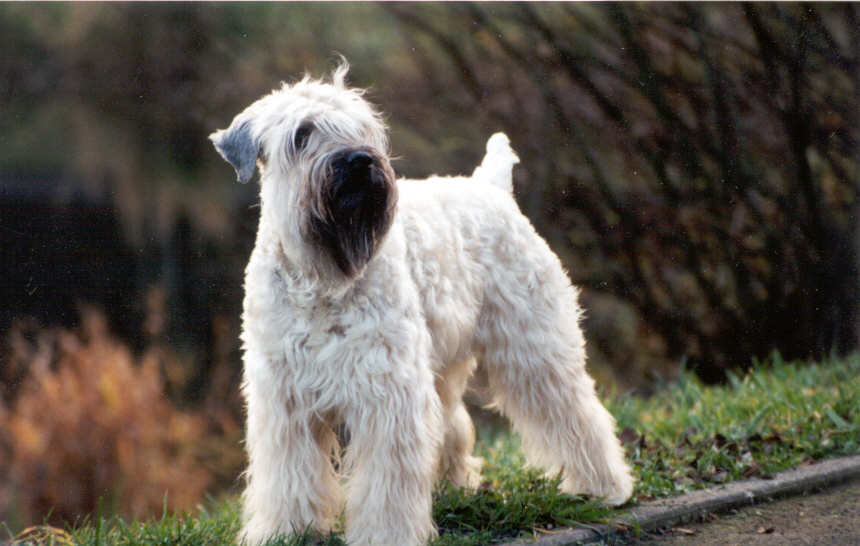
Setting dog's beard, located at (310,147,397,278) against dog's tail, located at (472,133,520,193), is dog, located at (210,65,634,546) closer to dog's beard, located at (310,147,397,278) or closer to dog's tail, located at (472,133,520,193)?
dog's beard, located at (310,147,397,278)

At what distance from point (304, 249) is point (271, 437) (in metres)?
0.75

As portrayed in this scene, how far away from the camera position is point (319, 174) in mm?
2771

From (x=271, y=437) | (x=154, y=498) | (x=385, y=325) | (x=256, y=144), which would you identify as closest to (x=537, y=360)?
(x=385, y=325)

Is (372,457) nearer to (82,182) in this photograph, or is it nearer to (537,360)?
(537,360)

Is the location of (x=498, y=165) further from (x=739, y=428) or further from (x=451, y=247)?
(x=739, y=428)

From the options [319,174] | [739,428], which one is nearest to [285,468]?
[319,174]

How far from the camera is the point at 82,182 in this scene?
4.43m

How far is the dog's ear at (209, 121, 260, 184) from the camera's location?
296 centimetres

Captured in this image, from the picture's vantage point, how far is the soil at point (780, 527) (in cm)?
329

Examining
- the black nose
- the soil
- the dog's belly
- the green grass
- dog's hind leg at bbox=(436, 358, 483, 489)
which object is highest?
the black nose

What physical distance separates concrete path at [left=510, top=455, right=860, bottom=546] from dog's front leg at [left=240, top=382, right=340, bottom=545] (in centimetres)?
86

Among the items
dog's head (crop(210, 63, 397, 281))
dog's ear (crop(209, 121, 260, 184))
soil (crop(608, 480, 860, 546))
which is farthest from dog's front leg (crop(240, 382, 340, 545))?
soil (crop(608, 480, 860, 546))

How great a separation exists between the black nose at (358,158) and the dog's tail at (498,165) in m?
1.38

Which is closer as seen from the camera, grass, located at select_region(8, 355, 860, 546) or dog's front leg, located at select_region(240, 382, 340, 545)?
dog's front leg, located at select_region(240, 382, 340, 545)
